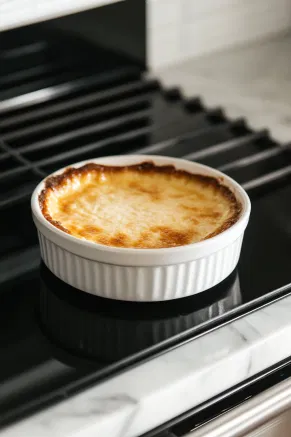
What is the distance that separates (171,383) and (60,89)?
617 mm

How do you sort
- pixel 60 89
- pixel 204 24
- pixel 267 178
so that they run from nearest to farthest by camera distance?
1. pixel 267 178
2. pixel 60 89
3. pixel 204 24

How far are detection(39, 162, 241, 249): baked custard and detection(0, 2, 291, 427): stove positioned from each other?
6 centimetres

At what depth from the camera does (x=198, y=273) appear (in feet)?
2.10

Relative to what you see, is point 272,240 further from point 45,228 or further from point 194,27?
point 194,27

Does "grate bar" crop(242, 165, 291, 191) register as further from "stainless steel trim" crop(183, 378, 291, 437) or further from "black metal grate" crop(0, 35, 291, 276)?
"stainless steel trim" crop(183, 378, 291, 437)

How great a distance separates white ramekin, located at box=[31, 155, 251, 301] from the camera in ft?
2.02

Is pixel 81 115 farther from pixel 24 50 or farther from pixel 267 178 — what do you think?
pixel 267 178

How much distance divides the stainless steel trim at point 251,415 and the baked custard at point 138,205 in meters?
0.14

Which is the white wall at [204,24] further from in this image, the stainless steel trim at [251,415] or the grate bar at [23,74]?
the stainless steel trim at [251,415]

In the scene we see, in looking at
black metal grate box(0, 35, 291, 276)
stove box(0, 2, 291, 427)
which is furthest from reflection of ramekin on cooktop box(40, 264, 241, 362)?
black metal grate box(0, 35, 291, 276)

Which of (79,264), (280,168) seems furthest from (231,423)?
(280,168)

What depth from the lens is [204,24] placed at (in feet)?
3.94

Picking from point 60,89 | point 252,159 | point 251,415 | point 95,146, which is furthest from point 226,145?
point 251,415

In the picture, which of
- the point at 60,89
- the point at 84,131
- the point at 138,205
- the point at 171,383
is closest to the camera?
the point at 171,383
